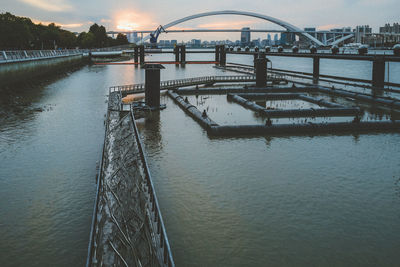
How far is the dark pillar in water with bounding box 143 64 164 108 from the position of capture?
4072cm

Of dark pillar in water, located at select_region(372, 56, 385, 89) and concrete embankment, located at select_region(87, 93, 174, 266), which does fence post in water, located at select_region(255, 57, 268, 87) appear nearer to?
dark pillar in water, located at select_region(372, 56, 385, 89)

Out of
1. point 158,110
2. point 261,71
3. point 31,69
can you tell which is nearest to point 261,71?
point 261,71

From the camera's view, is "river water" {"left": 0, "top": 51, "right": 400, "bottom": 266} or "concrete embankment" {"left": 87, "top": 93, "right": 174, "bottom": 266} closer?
"concrete embankment" {"left": 87, "top": 93, "right": 174, "bottom": 266}

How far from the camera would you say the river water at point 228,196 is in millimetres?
13479

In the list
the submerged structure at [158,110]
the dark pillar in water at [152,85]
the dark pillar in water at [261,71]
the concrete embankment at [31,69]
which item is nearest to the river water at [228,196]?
the submerged structure at [158,110]

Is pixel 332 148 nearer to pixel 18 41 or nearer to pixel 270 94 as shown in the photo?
pixel 270 94

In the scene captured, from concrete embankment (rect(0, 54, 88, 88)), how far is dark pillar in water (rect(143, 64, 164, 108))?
25.5 meters

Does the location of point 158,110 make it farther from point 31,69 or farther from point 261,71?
point 31,69

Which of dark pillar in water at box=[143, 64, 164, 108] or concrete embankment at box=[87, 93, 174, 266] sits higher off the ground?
dark pillar in water at box=[143, 64, 164, 108]

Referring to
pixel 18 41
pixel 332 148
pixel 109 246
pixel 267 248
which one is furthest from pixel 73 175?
pixel 18 41

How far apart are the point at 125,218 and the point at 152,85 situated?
29.1m

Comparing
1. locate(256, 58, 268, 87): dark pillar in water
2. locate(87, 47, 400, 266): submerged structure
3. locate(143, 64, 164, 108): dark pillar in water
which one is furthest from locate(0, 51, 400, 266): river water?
locate(256, 58, 268, 87): dark pillar in water

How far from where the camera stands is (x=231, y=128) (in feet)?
99.4

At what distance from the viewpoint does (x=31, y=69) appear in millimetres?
68500
